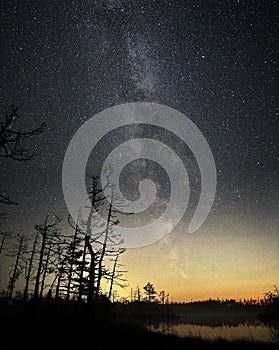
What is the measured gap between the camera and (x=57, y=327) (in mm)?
12633

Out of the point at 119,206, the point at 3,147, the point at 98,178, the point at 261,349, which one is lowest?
the point at 261,349

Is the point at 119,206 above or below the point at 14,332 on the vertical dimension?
above

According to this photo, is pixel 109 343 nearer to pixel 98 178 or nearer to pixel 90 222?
pixel 90 222

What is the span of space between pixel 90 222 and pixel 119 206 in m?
2.49

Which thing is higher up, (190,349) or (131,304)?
(131,304)

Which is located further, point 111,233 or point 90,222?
point 111,233

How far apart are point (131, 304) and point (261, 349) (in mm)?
112404

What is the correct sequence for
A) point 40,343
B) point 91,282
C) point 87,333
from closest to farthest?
point 40,343 → point 87,333 → point 91,282

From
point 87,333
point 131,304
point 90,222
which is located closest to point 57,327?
point 87,333

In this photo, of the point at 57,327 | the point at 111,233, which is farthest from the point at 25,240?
the point at 57,327

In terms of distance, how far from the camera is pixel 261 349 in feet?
32.1

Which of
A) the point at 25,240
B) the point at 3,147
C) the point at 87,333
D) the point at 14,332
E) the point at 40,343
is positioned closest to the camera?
the point at 40,343

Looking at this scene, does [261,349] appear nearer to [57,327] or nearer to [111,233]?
[57,327]

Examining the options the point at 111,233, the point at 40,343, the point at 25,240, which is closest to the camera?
the point at 40,343
